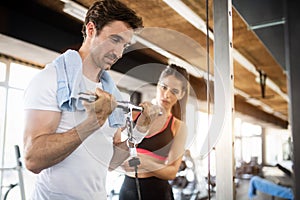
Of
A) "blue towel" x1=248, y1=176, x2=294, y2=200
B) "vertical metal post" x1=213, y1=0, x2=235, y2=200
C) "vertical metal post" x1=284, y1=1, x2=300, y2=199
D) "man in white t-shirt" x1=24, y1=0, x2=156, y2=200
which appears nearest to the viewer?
"man in white t-shirt" x1=24, y1=0, x2=156, y2=200

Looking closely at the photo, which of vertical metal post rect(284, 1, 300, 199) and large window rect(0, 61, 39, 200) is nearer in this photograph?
large window rect(0, 61, 39, 200)

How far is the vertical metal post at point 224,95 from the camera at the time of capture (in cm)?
62

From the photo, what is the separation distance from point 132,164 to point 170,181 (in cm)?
9

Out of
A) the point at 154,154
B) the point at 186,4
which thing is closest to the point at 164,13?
the point at 186,4

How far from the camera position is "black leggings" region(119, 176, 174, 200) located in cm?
55

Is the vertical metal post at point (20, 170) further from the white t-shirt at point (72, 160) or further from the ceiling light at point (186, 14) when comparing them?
the ceiling light at point (186, 14)

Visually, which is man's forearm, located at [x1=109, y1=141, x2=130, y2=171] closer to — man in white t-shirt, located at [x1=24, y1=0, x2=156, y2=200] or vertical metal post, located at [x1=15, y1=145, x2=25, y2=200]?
man in white t-shirt, located at [x1=24, y1=0, x2=156, y2=200]

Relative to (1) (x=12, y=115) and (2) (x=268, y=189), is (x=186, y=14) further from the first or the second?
(2) (x=268, y=189)

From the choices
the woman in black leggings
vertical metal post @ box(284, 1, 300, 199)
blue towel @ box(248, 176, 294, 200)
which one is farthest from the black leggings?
blue towel @ box(248, 176, 294, 200)

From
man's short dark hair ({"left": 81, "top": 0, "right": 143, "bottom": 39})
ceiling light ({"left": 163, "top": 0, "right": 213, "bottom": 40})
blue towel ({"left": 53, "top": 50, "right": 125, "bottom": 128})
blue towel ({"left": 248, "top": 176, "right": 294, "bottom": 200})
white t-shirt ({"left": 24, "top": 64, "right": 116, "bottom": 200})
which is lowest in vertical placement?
blue towel ({"left": 248, "top": 176, "right": 294, "bottom": 200})

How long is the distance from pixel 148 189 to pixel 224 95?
0.81ft

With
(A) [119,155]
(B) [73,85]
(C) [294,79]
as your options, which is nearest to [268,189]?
(C) [294,79]

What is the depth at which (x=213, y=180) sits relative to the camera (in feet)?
2.10

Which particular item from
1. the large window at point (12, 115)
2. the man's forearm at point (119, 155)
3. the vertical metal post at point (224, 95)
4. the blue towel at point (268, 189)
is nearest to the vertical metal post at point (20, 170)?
the large window at point (12, 115)
